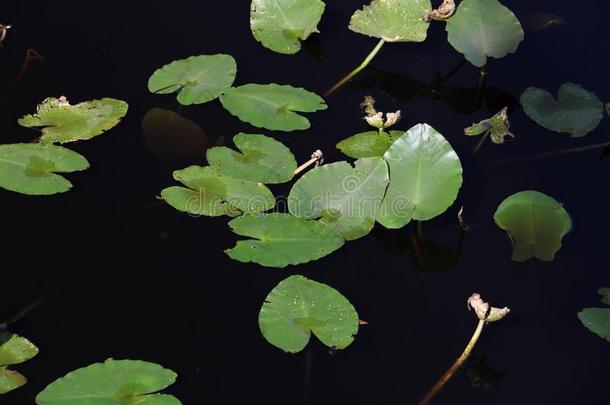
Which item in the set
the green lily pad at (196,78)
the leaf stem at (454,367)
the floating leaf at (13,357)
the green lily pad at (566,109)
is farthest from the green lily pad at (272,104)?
the floating leaf at (13,357)

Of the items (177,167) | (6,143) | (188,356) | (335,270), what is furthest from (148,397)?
(6,143)

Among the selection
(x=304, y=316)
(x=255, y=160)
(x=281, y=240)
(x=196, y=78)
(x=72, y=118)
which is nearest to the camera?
(x=304, y=316)

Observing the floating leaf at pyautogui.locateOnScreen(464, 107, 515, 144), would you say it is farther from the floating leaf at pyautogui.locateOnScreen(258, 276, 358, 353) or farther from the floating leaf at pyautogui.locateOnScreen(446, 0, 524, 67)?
the floating leaf at pyautogui.locateOnScreen(258, 276, 358, 353)

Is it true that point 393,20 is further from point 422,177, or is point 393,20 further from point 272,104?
point 422,177

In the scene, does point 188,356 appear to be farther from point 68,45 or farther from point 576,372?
point 68,45

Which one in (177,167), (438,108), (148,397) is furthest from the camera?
(438,108)

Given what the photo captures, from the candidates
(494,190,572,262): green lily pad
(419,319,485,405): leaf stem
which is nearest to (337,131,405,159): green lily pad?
(494,190,572,262): green lily pad

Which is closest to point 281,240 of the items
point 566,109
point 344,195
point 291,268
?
point 291,268
